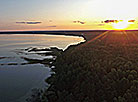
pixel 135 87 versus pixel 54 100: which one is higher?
pixel 135 87

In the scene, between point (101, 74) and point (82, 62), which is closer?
point (101, 74)

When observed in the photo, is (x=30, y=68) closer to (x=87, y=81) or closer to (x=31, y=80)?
(x=31, y=80)

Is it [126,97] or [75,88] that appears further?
[75,88]

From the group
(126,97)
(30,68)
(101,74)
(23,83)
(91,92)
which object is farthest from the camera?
(30,68)

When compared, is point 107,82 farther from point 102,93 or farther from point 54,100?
point 54,100

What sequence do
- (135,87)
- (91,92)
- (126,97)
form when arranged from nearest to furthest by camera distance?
1. (126,97)
2. (135,87)
3. (91,92)

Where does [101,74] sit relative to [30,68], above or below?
above

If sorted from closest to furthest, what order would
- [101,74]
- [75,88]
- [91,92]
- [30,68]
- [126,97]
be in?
[126,97], [91,92], [75,88], [101,74], [30,68]

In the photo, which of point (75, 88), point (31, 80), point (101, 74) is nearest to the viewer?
point (75, 88)

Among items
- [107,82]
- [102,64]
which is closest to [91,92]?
[107,82]

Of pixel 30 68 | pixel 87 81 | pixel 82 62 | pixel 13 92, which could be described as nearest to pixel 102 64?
pixel 82 62
